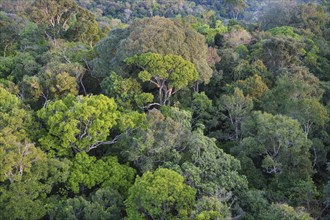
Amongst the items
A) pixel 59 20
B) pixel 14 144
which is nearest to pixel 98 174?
pixel 14 144

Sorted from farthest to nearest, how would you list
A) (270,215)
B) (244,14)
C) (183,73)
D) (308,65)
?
(244,14) → (308,65) → (183,73) → (270,215)

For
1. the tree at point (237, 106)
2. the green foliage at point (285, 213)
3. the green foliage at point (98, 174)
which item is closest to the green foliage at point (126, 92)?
the tree at point (237, 106)

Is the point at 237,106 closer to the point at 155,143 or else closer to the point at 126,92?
the point at 126,92

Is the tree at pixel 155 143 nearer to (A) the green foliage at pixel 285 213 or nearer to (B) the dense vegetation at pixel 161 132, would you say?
(B) the dense vegetation at pixel 161 132

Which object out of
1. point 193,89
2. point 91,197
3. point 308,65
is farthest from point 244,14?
point 91,197

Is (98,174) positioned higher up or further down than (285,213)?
further down

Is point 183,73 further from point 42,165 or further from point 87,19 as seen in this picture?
point 87,19

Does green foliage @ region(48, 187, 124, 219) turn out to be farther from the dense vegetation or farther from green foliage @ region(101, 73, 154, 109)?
green foliage @ region(101, 73, 154, 109)
